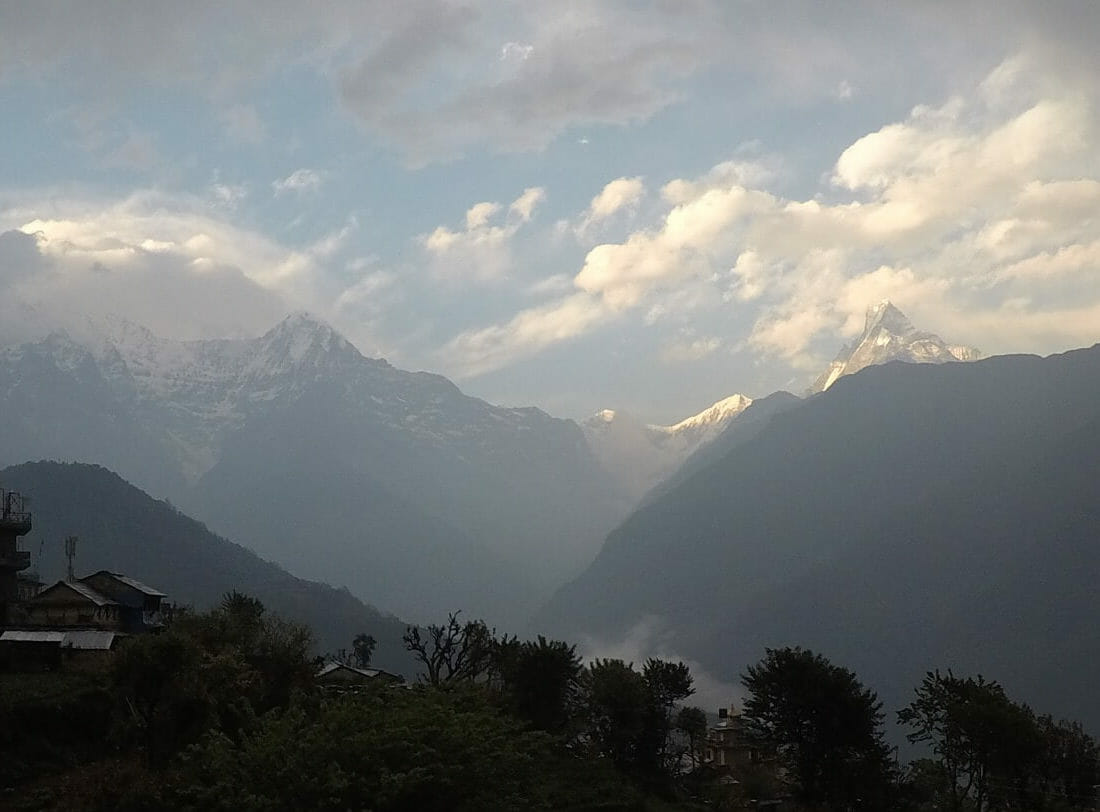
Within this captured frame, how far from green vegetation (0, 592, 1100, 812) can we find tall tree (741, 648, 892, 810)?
0.12m

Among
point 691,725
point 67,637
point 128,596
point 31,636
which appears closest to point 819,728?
point 691,725

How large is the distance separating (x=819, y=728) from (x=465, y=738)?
40725 millimetres

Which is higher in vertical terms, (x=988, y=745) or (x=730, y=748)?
(x=988, y=745)

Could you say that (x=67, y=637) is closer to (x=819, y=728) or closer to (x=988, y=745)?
(x=819, y=728)

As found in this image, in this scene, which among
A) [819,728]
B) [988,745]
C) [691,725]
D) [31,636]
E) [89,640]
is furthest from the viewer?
[691,725]

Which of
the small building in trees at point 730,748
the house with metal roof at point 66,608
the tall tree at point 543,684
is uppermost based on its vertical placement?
the house with metal roof at point 66,608

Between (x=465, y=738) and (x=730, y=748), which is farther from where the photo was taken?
(x=730, y=748)

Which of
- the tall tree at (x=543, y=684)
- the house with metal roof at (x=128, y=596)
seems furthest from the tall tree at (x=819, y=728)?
the house with metal roof at (x=128, y=596)

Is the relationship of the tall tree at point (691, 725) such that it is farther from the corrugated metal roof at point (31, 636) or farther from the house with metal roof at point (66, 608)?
the corrugated metal roof at point (31, 636)

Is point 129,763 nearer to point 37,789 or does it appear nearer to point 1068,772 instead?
point 37,789

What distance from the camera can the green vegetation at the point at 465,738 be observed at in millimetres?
33094

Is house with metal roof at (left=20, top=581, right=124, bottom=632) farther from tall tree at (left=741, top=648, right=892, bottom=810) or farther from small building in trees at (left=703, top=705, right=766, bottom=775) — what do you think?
small building in trees at (left=703, top=705, right=766, bottom=775)

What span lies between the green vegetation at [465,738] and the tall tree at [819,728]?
122 mm

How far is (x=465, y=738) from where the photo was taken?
114 feet
